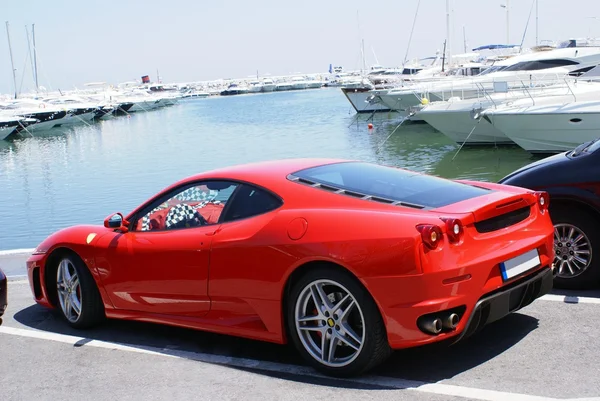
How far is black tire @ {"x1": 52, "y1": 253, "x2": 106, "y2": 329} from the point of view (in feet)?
21.4

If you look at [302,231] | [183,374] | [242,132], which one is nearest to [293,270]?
[302,231]

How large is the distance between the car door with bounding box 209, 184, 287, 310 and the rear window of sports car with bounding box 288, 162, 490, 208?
1.05 ft

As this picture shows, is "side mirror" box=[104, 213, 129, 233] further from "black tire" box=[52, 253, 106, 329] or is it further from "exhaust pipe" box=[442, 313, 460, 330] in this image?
"exhaust pipe" box=[442, 313, 460, 330]

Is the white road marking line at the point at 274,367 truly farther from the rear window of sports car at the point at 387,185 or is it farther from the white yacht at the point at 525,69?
the white yacht at the point at 525,69

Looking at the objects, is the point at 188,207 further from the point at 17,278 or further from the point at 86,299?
the point at 17,278

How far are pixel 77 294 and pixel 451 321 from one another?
131 inches

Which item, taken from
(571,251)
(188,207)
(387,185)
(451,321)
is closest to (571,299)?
(571,251)

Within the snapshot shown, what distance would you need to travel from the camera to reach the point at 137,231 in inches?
245

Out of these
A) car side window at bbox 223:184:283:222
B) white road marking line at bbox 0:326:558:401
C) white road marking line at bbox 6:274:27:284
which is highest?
car side window at bbox 223:184:283:222

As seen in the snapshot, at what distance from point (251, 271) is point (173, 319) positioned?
97cm

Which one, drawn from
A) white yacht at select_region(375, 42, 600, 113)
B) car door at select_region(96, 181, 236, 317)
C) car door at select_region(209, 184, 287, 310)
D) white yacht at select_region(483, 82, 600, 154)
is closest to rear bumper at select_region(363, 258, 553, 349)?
car door at select_region(209, 184, 287, 310)

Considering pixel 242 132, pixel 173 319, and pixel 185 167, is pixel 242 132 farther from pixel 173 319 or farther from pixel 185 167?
pixel 173 319

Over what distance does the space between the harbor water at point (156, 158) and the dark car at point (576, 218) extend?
38.9ft

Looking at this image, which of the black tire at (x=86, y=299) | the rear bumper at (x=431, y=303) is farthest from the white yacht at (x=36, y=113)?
the rear bumper at (x=431, y=303)
